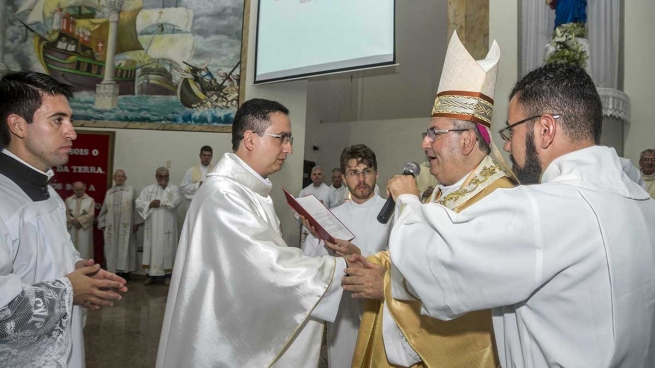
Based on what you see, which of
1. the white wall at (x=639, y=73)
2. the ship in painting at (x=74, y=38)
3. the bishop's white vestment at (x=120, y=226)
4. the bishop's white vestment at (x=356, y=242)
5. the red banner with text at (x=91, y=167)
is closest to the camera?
the bishop's white vestment at (x=356, y=242)

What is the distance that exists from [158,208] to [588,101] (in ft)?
25.4

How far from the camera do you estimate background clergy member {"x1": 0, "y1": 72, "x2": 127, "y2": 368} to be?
152 centimetres

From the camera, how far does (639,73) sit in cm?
570

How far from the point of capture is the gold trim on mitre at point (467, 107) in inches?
83.1

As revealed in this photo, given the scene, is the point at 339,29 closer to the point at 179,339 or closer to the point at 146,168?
the point at 146,168

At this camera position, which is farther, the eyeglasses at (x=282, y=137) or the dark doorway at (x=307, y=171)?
the dark doorway at (x=307, y=171)

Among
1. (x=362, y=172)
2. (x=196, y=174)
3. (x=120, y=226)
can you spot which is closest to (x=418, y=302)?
(x=362, y=172)

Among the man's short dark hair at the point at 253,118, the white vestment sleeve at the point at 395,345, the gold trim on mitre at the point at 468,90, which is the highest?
the gold trim on mitre at the point at 468,90

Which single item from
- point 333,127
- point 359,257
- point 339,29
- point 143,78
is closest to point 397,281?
point 359,257

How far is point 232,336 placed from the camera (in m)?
1.87

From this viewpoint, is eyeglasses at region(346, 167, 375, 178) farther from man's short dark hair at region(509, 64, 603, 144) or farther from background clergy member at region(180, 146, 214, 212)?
background clergy member at region(180, 146, 214, 212)

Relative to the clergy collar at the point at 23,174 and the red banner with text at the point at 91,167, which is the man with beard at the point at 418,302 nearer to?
the clergy collar at the point at 23,174

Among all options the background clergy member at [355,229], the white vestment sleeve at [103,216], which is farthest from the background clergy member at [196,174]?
the background clergy member at [355,229]

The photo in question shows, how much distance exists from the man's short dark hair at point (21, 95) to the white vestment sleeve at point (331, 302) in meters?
1.29
